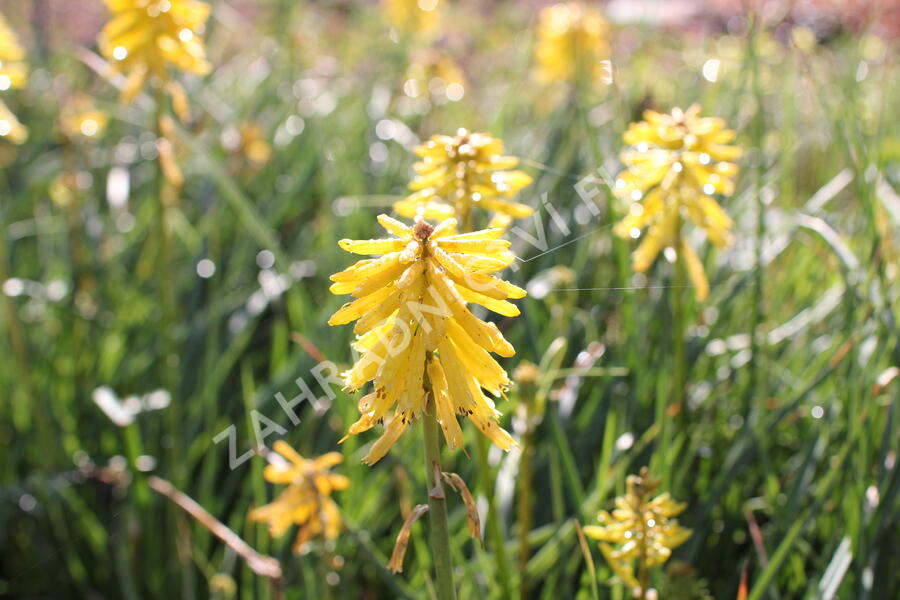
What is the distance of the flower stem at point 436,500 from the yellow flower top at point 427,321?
21 mm

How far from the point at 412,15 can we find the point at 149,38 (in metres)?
3.49

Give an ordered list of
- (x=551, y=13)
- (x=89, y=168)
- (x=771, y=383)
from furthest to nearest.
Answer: (x=551, y=13) < (x=89, y=168) < (x=771, y=383)

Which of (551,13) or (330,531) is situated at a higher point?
(551,13)

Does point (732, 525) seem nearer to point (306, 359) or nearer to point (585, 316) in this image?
point (585, 316)

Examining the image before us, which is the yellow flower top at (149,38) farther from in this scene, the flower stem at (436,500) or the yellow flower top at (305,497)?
the flower stem at (436,500)

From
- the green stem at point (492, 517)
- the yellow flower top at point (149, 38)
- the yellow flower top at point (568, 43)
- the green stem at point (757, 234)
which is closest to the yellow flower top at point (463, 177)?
the green stem at point (492, 517)

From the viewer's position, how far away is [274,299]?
11.6ft

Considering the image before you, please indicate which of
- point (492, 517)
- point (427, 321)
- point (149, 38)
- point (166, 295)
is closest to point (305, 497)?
point (492, 517)

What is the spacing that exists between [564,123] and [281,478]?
9.73 ft

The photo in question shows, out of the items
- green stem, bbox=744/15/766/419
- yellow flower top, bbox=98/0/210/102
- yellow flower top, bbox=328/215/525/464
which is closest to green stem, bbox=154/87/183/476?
yellow flower top, bbox=98/0/210/102

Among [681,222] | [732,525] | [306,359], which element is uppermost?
[681,222]

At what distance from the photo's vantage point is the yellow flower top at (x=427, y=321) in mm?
1236

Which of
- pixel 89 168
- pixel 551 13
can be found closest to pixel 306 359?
pixel 89 168

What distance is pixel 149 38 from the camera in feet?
8.72
